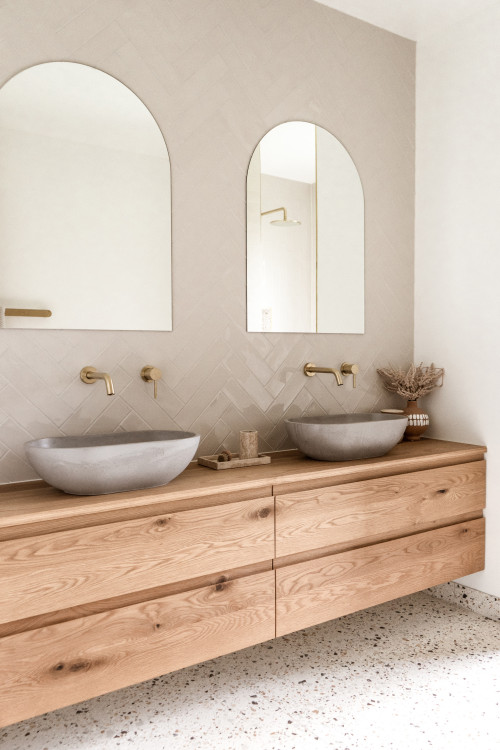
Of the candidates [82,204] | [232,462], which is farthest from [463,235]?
[82,204]

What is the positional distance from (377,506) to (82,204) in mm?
1527

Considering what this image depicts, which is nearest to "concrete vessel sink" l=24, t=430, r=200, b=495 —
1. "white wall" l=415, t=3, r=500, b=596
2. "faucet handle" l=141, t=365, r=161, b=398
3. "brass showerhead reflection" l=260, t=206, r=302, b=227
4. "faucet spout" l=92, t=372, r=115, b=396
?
"faucet spout" l=92, t=372, r=115, b=396

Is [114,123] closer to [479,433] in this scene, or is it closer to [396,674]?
[479,433]

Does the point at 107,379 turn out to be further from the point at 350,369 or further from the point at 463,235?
the point at 463,235

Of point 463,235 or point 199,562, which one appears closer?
point 199,562

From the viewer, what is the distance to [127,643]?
5.53 ft

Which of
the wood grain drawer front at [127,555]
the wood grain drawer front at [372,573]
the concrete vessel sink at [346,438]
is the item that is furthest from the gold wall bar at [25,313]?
the wood grain drawer front at [372,573]

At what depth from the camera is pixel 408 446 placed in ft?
8.59

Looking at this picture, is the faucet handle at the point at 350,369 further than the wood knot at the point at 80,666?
Yes

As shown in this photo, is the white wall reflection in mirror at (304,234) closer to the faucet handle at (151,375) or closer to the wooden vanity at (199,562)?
the faucet handle at (151,375)

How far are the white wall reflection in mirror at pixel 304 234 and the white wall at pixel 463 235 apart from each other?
0.39m

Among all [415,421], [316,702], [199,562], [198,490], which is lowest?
[316,702]

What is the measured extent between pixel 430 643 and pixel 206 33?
2.57 metres

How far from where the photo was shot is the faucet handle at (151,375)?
2072mm
